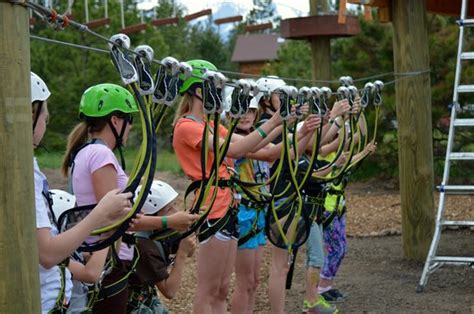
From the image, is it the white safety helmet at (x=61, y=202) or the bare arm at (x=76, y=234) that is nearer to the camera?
the bare arm at (x=76, y=234)

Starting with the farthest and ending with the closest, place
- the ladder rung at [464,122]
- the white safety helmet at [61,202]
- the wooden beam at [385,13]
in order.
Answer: the wooden beam at [385,13], the ladder rung at [464,122], the white safety helmet at [61,202]

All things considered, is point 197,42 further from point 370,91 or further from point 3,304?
point 3,304

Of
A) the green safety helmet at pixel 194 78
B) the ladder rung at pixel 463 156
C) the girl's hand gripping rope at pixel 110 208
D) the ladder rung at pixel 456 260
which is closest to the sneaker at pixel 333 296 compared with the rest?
the ladder rung at pixel 456 260

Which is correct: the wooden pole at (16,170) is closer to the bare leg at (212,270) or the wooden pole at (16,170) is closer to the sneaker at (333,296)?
the bare leg at (212,270)

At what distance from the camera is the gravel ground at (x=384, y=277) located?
22.3 ft

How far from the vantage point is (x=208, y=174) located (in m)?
4.75

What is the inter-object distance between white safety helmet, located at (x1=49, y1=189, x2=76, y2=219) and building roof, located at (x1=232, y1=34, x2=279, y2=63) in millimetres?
57273

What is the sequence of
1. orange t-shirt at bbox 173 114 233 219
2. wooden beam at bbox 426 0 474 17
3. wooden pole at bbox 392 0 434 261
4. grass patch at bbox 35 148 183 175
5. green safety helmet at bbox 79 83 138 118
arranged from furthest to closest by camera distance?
1. grass patch at bbox 35 148 183 175
2. wooden beam at bbox 426 0 474 17
3. wooden pole at bbox 392 0 434 261
4. orange t-shirt at bbox 173 114 233 219
5. green safety helmet at bbox 79 83 138 118

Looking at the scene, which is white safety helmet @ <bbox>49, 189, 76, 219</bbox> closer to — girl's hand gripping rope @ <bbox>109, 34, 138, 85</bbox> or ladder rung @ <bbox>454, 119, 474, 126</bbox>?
girl's hand gripping rope @ <bbox>109, 34, 138, 85</bbox>

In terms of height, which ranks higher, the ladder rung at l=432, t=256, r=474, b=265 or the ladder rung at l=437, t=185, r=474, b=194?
the ladder rung at l=437, t=185, r=474, b=194

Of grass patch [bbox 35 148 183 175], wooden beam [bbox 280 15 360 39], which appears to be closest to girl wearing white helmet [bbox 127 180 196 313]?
wooden beam [bbox 280 15 360 39]

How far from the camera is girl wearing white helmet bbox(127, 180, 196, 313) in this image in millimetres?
4223

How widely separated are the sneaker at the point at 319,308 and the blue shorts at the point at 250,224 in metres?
1.20

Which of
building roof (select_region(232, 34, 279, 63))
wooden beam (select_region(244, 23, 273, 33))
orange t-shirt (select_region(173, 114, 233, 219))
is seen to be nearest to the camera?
orange t-shirt (select_region(173, 114, 233, 219))
